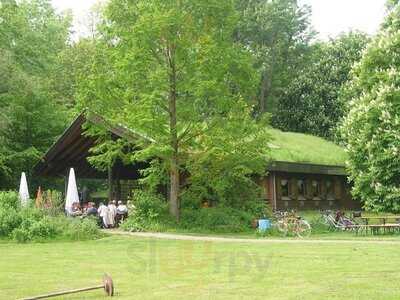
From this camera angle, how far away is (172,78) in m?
25.6

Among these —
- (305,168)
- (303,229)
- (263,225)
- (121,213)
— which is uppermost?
(305,168)

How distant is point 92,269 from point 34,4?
55.2 meters

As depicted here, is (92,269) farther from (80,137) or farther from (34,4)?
(34,4)

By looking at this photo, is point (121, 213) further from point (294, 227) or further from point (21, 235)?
point (294, 227)

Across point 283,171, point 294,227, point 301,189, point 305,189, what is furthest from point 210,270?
point 305,189

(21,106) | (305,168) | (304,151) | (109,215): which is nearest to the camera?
(109,215)

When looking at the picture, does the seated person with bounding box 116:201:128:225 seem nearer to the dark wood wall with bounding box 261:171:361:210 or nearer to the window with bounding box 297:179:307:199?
the dark wood wall with bounding box 261:171:361:210

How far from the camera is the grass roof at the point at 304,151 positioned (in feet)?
111

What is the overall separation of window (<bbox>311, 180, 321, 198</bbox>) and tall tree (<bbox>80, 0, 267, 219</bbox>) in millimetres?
10861

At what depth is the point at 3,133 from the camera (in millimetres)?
37031

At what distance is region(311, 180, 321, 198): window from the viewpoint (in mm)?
35844

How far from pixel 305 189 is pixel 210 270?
22770 mm

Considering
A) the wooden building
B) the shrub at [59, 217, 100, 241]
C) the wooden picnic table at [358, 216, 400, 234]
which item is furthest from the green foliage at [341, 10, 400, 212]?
the shrub at [59, 217, 100, 241]

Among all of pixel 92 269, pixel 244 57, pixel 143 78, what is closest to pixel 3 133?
pixel 143 78
